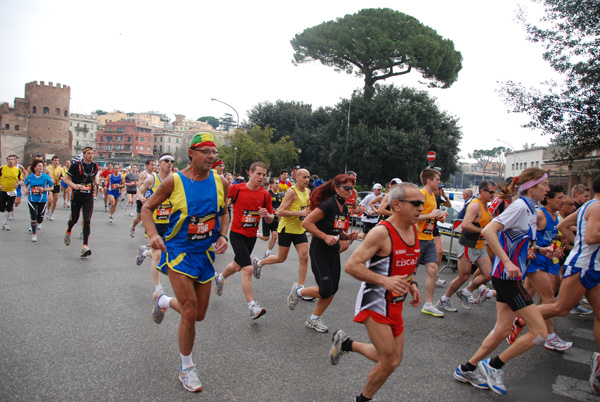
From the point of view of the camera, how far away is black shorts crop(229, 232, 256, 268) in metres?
5.59

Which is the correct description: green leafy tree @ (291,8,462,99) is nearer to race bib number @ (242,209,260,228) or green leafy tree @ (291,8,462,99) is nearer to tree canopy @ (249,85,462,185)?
tree canopy @ (249,85,462,185)

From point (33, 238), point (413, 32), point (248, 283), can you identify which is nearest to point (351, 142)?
point (413, 32)

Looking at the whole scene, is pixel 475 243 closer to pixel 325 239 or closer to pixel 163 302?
pixel 325 239

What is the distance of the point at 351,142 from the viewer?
34.8 meters

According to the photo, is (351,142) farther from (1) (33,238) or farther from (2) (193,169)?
(2) (193,169)

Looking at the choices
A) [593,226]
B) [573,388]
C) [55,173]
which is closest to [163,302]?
[573,388]

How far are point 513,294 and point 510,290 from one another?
40mm

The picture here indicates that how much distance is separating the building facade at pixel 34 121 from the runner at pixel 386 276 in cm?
9151

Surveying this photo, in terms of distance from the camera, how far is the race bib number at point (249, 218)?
5859 millimetres

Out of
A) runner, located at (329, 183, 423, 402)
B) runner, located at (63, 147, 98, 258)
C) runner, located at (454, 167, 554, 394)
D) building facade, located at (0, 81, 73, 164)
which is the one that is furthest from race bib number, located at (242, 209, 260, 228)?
building facade, located at (0, 81, 73, 164)

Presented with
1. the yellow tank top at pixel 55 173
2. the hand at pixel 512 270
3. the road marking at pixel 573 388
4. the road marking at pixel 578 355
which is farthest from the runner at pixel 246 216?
the yellow tank top at pixel 55 173

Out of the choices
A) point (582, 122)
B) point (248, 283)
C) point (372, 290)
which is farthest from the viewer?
point (582, 122)

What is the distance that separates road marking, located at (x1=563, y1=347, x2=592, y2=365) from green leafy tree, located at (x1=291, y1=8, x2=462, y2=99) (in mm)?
32289

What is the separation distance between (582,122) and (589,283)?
9.50 metres
